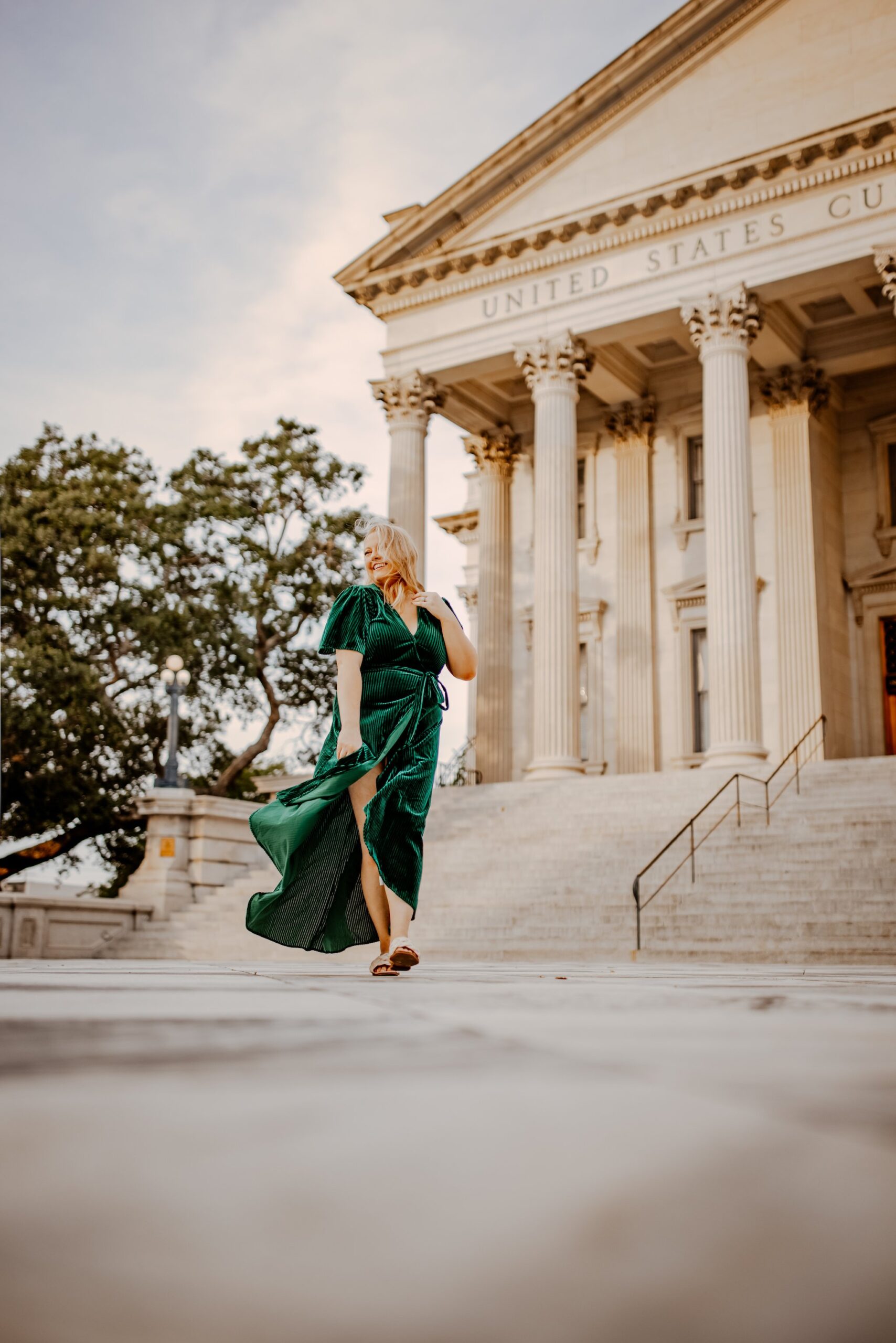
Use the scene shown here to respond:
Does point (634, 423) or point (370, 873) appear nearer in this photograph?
point (370, 873)

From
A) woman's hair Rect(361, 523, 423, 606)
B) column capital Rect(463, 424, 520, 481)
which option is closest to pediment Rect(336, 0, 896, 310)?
column capital Rect(463, 424, 520, 481)

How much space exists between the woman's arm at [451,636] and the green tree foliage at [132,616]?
21.6m

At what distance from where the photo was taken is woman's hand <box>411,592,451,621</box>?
5.42 meters

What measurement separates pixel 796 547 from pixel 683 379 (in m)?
5.44

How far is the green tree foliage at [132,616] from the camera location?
1030 inches

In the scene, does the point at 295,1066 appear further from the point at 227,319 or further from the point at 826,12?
the point at 227,319

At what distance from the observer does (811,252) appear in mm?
21859

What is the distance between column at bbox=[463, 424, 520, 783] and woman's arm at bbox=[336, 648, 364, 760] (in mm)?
22197

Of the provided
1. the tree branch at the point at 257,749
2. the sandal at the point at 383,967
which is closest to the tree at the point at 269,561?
the tree branch at the point at 257,749

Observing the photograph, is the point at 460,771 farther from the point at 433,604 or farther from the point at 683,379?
the point at 433,604

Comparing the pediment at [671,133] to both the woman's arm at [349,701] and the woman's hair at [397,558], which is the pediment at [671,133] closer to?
the woman's hair at [397,558]

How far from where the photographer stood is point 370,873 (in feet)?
17.4

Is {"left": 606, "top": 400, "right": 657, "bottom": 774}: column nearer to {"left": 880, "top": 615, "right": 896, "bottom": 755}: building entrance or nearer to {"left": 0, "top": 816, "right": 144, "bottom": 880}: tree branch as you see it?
{"left": 880, "top": 615, "right": 896, "bottom": 755}: building entrance

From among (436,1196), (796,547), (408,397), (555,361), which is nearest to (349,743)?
(436,1196)
